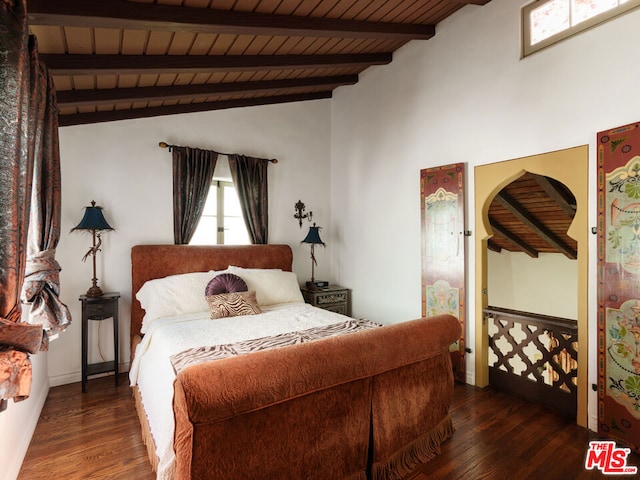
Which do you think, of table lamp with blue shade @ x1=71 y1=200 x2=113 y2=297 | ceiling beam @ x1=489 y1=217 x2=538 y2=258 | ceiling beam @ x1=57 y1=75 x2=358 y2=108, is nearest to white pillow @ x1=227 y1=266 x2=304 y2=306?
table lamp with blue shade @ x1=71 y1=200 x2=113 y2=297

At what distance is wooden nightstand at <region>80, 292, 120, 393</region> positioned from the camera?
3174 millimetres

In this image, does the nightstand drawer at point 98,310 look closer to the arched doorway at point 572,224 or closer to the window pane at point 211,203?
the window pane at point 211,203

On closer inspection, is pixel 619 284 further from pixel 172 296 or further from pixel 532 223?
pixel 172 296

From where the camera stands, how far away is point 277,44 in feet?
10.0

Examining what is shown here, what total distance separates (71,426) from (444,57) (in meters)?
4.67

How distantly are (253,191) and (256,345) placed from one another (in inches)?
97.2

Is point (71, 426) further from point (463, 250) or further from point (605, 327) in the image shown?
point (605, 327)

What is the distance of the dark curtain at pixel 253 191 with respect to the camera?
13.9ft

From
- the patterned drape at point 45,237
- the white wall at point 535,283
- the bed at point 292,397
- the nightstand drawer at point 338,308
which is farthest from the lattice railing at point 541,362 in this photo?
the patterned drape at point 45,237

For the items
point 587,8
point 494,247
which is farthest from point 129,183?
point 494,247

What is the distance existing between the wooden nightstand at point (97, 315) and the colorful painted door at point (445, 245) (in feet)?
10.3

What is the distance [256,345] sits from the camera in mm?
2297

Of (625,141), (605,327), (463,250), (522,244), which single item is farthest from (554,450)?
(522,244)

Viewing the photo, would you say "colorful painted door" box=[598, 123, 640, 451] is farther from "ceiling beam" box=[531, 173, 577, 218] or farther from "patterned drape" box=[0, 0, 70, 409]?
"patterned drape" box=[0, 0, 70, 409]
